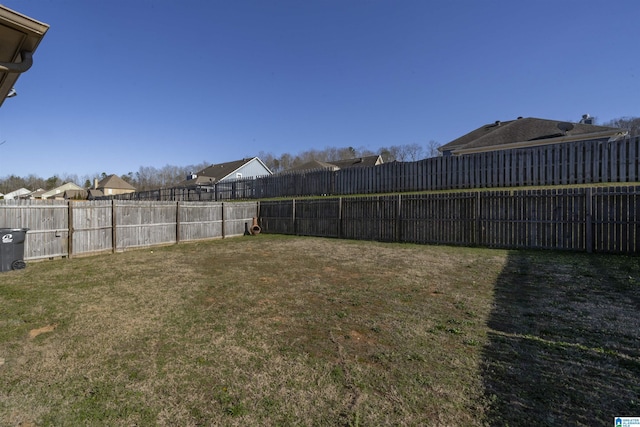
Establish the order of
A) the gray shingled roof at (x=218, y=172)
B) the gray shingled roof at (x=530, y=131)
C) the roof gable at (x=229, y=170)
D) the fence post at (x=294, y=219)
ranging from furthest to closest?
the gray shingled roof at (x=218, y=172) < the roof gable at (x=229, y=170) < the gray shingled roof at (x=530, y=131) < the fence post at (x=294, y=219)

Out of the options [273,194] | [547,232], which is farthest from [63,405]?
[273,194]

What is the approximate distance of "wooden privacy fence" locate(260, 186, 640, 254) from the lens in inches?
305

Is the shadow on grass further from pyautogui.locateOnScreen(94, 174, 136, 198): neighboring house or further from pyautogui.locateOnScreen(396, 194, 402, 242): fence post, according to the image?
pyautogui.locateOnScreen(94, 174, 136, 198): neighboring house

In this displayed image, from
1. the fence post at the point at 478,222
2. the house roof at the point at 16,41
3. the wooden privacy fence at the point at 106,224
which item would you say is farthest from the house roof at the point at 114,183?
the house roof at the point at 16,41

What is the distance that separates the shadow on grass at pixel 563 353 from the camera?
1.94m

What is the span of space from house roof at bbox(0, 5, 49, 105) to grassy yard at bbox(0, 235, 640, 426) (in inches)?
101

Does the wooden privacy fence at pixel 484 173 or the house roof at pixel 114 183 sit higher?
the house roof at pixel 114 183

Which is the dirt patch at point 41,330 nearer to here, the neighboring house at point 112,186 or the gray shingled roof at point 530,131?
the gray shingled roof at point 530,131

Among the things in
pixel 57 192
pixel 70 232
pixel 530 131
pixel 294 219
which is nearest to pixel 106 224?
pixel 70 232

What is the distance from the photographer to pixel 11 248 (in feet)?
23.1

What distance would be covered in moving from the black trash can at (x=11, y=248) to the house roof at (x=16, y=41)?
645cm

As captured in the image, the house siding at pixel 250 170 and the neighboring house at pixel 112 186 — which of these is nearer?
the house siding at pixel 250 170

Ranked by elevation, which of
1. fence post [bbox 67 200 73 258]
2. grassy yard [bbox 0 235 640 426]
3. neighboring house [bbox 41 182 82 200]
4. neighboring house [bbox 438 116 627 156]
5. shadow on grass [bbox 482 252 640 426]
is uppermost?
neighboring house [bbox 438 116 627 156]

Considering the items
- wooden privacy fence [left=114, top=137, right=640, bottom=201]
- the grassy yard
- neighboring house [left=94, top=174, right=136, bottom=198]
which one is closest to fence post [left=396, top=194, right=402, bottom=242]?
wooden privacy fence [left=114, top=137, right=640, bottom=201]
